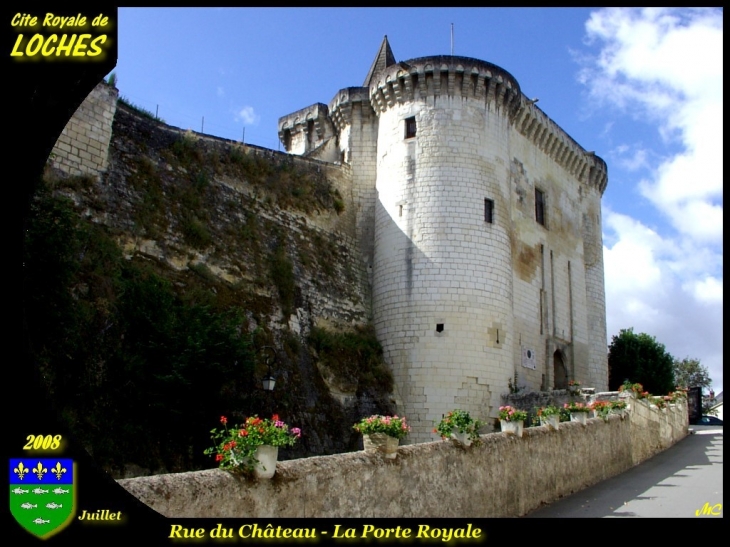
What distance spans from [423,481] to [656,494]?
471 cm

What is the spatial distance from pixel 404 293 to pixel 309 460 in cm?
1211

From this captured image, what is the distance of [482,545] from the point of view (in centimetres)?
571

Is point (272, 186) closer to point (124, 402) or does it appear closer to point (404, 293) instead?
point (404, 293)

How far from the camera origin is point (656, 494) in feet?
38.9

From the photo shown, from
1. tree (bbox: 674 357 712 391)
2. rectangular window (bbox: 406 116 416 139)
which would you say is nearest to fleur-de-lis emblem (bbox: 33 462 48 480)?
rectangular window (bbox: 406 116 416 139)

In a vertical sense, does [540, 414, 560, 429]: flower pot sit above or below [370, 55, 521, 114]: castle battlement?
below

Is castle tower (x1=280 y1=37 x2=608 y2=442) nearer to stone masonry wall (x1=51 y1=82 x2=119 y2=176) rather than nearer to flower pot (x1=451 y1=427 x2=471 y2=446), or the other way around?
flower pot (x1=451 y1=427 x2=471 y2=446)

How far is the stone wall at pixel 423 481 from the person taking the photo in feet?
21.7

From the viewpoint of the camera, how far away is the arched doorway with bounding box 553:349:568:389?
24266 mm

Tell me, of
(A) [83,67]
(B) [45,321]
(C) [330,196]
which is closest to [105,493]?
(A) [83,67]

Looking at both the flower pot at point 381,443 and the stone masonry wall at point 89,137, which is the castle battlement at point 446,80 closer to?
the stone masonry wall at point 89,137

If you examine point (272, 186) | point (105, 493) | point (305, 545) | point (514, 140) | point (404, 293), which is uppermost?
point (514, 140)

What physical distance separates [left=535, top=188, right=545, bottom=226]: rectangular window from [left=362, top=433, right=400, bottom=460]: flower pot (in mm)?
17017

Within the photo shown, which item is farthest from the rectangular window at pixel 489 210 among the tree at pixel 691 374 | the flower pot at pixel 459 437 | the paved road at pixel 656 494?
the tree at pixel 691 374
